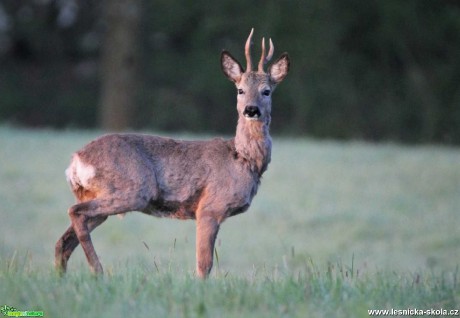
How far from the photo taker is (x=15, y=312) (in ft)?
18.5

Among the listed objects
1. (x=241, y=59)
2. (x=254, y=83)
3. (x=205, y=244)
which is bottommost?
(x=205, y=244)

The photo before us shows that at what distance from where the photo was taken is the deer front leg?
7.54m

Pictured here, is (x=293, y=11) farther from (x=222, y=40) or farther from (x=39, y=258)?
(x=39, y=258)

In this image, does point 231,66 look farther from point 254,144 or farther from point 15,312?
point 15,312

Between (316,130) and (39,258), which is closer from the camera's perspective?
(39,258)

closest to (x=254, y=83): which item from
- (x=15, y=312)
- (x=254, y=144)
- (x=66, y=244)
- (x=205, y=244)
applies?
(x=254, y=144)

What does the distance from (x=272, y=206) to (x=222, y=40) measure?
14598mm

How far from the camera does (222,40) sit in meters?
30.0

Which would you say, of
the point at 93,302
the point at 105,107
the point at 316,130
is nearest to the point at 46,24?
the point at 105,107

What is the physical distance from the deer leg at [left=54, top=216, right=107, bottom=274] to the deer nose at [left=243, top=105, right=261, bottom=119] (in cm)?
136

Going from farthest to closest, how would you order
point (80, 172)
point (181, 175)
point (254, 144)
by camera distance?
point (254, 144)
point (181, 175)
point (80, 172)

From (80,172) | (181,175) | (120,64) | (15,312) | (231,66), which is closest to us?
(15,312)

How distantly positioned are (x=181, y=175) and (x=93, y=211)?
2.69 feet

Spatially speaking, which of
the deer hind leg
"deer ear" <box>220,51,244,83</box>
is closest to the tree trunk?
"deer ear" <box>220,51,244,83</box>
